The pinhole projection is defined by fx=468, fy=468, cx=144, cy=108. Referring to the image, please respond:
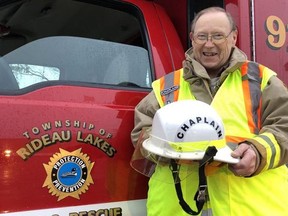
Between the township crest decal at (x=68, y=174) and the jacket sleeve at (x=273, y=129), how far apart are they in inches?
26.2

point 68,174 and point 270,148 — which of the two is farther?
point 68,174

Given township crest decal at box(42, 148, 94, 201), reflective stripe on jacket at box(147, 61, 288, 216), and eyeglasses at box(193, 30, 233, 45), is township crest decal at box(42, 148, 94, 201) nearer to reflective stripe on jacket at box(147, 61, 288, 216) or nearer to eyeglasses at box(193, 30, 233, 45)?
reflective stripe on jacket at box(147, 61, 288, 216)

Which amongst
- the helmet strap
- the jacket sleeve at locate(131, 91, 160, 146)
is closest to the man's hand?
the helmet strap

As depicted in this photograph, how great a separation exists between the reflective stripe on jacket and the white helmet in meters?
0.17

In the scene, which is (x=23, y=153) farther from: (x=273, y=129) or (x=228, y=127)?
(x=273, y=129)

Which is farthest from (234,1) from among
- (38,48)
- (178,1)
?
(38,48)

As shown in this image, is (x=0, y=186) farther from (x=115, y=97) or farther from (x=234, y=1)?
(x=234, y=1)

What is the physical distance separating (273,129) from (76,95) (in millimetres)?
806

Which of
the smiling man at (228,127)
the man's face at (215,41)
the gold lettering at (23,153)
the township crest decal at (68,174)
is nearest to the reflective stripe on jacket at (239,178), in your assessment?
A: the smiling man at (228,127)

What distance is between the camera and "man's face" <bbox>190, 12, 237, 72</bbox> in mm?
2000

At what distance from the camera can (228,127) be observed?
182 cm

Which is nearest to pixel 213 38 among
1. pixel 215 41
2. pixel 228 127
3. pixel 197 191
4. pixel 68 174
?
pixel 215 41

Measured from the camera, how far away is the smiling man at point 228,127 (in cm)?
172

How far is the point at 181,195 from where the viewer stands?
172 centimetres
